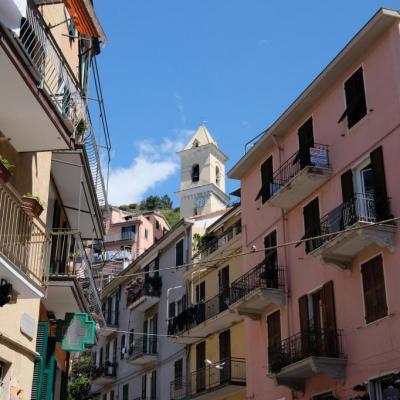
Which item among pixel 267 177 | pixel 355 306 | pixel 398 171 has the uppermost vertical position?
pixel 267 177

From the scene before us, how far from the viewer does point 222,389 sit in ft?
93.1

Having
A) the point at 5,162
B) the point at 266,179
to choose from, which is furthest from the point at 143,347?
the point at 5,162

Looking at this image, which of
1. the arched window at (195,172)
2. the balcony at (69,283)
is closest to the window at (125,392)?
the balcony at (69,283)

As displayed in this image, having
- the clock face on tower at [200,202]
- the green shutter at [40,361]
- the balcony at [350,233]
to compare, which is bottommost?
the green shutter at [40,361]

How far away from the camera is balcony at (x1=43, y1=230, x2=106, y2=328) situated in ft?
43.9

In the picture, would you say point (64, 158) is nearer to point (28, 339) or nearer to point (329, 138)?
point (28, 339)

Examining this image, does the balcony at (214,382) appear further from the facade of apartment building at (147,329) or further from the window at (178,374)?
the facade of apartment building at (147,329)

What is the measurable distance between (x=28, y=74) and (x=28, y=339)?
4572 mm

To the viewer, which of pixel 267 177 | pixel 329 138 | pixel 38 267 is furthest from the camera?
pixel 267 177

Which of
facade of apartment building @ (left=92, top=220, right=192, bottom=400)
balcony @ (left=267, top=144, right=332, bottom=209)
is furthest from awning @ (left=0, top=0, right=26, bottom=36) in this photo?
facade of apartment building @ (left=92, top=220, right=192, bottom=400)

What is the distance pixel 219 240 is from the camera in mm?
32906

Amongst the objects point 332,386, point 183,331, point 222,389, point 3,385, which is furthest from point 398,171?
point 183,331

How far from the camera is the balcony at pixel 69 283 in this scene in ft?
43.9

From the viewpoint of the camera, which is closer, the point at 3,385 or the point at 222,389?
the point at 3,385
